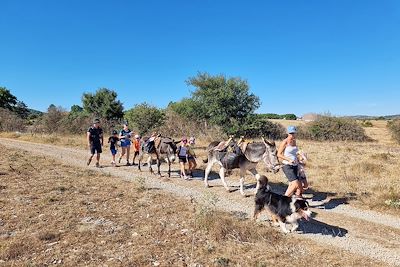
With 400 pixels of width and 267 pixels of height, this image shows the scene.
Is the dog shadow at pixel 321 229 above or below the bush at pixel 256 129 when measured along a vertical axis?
below

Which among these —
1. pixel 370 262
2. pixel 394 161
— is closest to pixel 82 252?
pixel 370 262

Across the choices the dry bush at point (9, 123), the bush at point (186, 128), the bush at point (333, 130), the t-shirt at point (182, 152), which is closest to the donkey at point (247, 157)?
the t-shirt at point (182, 152)

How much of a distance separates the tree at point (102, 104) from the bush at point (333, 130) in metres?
24.8

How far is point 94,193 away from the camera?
406 inches

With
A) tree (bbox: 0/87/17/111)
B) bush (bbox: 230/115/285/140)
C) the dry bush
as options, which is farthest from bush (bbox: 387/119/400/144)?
tree (bbox: 0/87/17/111)

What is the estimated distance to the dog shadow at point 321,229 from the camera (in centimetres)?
741

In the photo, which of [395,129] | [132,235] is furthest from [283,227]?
[395,129]

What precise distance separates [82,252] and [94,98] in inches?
1692

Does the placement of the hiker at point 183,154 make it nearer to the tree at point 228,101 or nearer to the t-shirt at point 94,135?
the t-shirt at point 94,135

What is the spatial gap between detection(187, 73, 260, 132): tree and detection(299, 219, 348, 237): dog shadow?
70.5 feet

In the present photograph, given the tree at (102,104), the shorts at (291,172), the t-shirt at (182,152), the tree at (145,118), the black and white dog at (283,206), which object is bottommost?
the black and white dog at (283,206)

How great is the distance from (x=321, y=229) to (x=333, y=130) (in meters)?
33.3

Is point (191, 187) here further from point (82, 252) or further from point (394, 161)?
point (394, 161)

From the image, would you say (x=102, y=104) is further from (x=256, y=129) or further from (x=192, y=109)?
(x=256, y=129)
